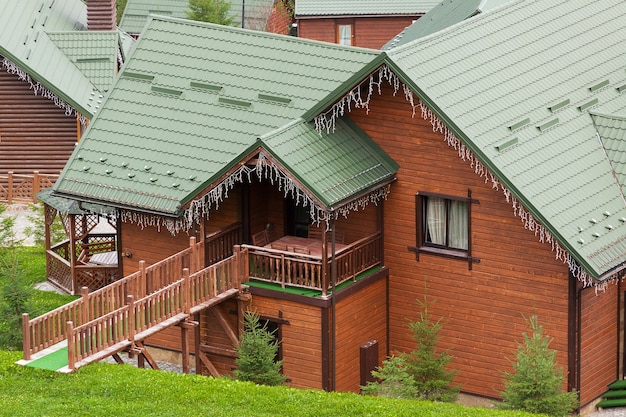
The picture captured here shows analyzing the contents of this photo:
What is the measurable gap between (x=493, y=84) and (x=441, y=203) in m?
3.01

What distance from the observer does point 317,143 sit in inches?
1455

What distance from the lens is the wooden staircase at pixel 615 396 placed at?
121 feet

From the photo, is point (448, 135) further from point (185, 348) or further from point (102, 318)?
point (102, 318)

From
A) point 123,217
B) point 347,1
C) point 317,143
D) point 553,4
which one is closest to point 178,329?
point 123,217

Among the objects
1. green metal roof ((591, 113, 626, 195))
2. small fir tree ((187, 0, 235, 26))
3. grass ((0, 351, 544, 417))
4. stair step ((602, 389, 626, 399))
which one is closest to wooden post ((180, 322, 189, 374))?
grass ((0, 351, 544, 417))

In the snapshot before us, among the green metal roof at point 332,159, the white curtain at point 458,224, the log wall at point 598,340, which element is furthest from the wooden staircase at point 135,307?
the log wall at point 598,340

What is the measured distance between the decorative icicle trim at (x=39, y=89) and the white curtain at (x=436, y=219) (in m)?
18.2

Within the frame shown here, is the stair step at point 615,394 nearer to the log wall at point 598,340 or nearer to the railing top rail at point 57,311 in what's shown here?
the log wall at point 598,340

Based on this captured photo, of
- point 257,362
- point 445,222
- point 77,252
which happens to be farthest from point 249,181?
point 77,252

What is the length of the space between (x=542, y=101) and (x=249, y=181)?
23.0 ft

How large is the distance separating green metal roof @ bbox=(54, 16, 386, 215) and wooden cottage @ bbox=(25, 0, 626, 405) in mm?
56

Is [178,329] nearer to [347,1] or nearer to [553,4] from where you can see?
[553,4]

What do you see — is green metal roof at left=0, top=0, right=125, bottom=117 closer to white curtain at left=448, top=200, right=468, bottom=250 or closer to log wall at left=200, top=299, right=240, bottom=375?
log wall at left=200, top=299, right=240, bottom=375

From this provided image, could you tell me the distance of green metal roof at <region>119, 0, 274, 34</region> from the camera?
71.1 metres
